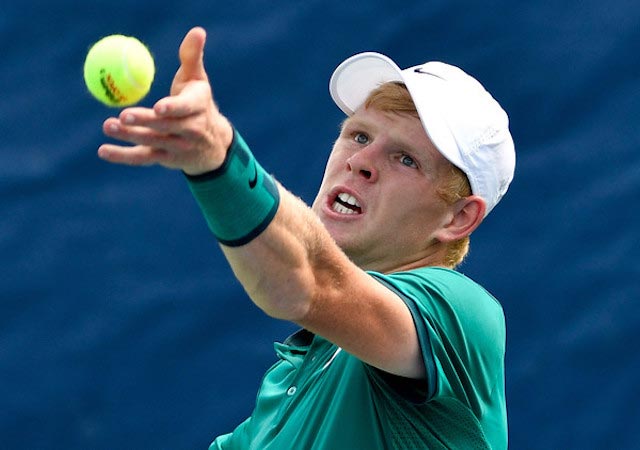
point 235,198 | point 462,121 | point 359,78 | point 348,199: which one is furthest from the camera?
point 359,78

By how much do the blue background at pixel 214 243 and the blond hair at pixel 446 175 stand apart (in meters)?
1.55

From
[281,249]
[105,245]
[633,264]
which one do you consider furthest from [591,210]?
[281,249]

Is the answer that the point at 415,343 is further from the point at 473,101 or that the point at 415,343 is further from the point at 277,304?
the point at 473,101

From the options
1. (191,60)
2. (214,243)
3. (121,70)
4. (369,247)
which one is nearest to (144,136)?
(191,60)

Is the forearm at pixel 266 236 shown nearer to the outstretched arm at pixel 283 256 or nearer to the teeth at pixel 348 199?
the outstretched arm at pixel 283 256

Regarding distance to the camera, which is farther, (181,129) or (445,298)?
(445,298)

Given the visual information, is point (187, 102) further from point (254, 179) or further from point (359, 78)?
point (359, 78)

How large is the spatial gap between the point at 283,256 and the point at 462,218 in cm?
86

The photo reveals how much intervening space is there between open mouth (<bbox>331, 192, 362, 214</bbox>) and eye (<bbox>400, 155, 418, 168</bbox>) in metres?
0.12

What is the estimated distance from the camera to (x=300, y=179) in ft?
15.0

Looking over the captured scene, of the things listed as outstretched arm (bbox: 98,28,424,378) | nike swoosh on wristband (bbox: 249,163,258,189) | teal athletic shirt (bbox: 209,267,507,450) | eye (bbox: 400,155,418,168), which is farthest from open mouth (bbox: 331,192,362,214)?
nike swoosh on wristband (bbox: 249,163,258,189)

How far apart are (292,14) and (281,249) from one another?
2.81m

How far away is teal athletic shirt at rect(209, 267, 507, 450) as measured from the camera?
7.58 feet

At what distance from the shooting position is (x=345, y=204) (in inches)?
112
